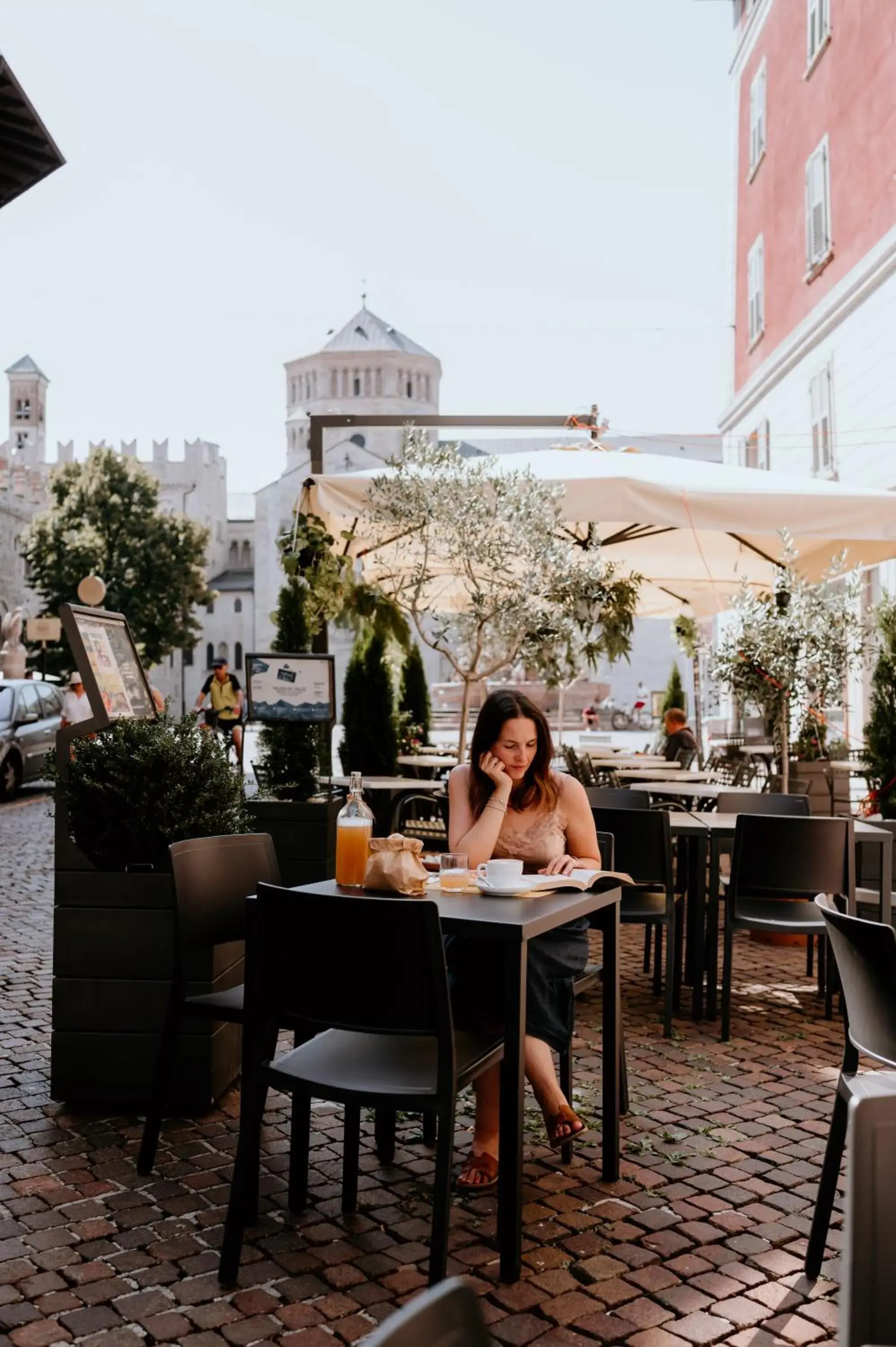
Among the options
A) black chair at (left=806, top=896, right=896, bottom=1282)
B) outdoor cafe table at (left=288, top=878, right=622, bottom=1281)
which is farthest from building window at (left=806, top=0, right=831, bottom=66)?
black chair at (left=806, top=896, right=896, bottom=1282)

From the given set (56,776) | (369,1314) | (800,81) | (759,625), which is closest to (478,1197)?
(369,1314)

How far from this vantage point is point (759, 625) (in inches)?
324

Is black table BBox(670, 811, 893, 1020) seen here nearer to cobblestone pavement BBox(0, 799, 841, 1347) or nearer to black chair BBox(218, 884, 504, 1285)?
cobblestone pavement BBox(0, 799, 841, 1347)

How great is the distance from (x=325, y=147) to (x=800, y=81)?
6572mm

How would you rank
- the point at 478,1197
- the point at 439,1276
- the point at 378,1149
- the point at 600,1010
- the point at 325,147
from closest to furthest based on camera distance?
the point at 439,1276
the point at 478,1197
the point at 378,1149
the point at 600,1010
the point at 325,147

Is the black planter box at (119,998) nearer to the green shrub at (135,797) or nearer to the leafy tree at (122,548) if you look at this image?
the green shrub at (135,797)

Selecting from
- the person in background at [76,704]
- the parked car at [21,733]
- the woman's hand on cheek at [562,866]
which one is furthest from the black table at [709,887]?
the parked car at [21,733]

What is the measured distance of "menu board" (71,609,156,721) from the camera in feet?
16.6

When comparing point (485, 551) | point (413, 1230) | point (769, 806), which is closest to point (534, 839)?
point (413, 1230)

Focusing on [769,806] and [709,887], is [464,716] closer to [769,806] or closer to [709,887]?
[769,806]

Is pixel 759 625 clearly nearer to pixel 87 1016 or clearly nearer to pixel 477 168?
pixel 87 1016

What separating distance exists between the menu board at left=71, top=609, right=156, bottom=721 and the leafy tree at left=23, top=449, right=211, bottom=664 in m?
39.7

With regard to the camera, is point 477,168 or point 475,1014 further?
point 477,168

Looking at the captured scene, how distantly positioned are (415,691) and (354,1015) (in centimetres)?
1568
